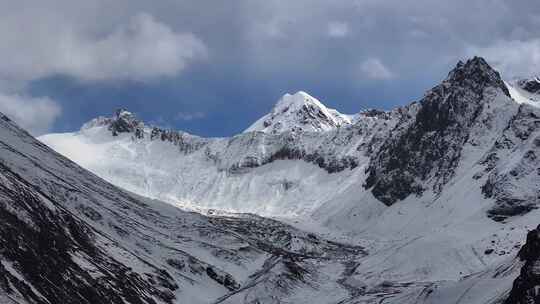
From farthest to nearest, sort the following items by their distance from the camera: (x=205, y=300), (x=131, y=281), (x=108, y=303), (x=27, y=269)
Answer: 1. (x=205, y=300)
2. (x=131, y=281)
3. (x=108, y=303)
4. (x=27, y=269)

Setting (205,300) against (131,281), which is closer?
(131,281)

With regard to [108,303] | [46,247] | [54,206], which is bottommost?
[108,303]

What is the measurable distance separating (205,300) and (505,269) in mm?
76461

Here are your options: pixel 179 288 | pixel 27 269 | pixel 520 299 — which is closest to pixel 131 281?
pixel 179 288

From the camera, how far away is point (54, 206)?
172875mm

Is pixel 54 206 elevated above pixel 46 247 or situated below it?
above

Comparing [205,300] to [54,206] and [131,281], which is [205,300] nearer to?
[131,281]

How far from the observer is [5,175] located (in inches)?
6550

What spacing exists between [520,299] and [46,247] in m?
80.7

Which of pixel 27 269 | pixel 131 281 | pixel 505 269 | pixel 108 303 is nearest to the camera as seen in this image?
pixel 27 269

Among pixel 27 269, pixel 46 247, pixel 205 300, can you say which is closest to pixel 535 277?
pixel 27 269

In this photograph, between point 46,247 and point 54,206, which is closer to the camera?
point 46,247

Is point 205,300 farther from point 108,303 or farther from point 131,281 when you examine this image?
point 108,303

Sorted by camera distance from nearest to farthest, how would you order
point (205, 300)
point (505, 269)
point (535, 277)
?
point (535, 277), point (505, 269), point (205, 300)
